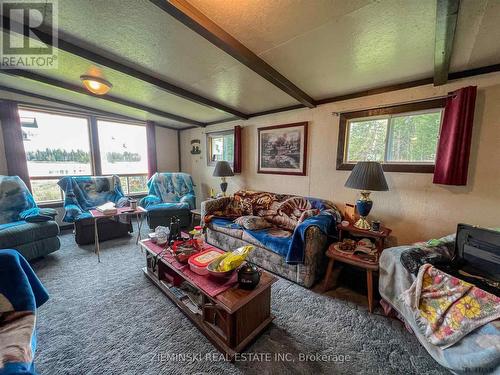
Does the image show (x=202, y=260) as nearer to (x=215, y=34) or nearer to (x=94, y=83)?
(x=215, y=34)

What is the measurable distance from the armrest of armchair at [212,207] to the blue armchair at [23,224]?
191 cm

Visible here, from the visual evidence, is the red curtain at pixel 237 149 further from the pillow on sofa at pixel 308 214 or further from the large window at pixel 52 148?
the large window at pixel 52 148

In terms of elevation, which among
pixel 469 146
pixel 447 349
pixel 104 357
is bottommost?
pixel 104 357

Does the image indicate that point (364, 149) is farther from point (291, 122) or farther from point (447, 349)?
point (447, 349)

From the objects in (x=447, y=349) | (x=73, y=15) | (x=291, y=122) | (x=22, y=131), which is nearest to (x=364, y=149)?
(x=291, y=122)

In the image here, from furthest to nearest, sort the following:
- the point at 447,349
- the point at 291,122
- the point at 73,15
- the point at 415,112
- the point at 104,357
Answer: the point at 291,122 < the point at 415,112 < the point at 73,15 < the point at 104,357 < the point at 447,349

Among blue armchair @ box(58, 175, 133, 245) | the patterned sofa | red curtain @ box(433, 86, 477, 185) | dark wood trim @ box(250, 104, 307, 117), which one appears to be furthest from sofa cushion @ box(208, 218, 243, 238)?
red curtain @ box(433, 86, 477, 185)

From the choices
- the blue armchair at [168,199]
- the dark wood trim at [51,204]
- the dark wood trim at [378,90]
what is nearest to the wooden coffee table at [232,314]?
the blue armchair at [168,199]

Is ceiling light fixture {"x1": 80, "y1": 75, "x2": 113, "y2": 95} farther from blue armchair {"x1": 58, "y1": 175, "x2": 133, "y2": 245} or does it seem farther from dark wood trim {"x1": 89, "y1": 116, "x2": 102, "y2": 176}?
dark wood trim {"x1": 89, "y1": 116, "x2": 102, "y2": 176}

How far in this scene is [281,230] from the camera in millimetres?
2576

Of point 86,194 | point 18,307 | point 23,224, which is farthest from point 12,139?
point 18,307

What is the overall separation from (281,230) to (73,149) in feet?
13.6

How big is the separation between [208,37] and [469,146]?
247 cm

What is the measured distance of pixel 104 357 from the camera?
1.27 metres
